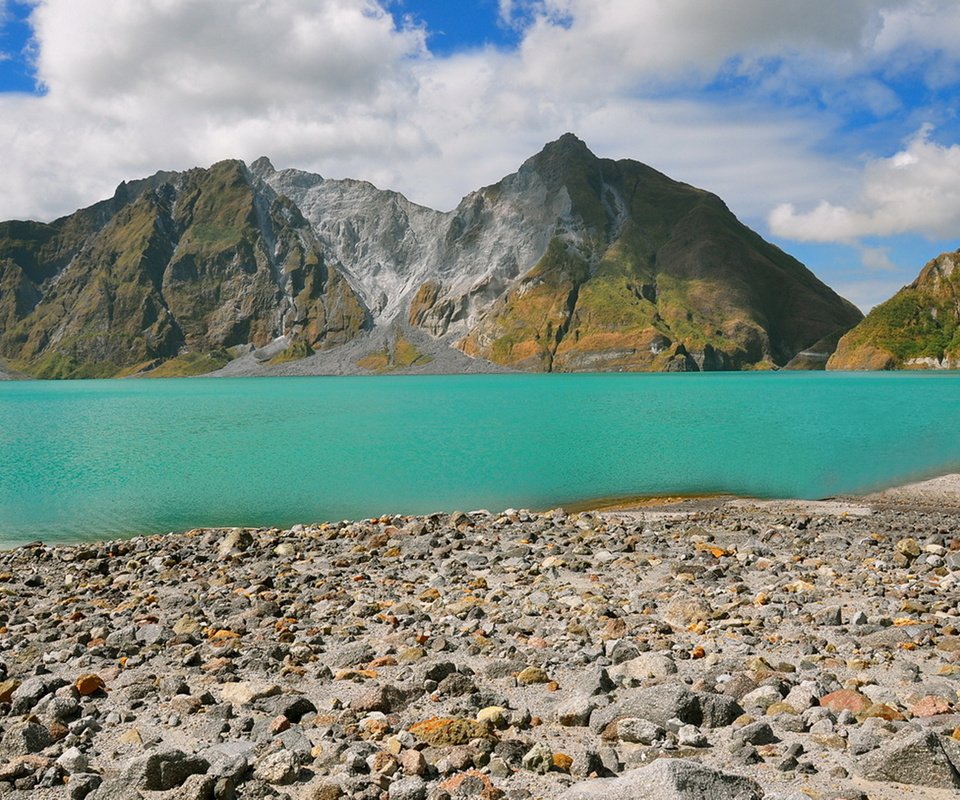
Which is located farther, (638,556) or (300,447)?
(300,447)

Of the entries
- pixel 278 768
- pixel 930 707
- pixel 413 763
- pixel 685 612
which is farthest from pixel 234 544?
pixel 930 707

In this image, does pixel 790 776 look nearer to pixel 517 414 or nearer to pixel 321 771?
pixel 321 771

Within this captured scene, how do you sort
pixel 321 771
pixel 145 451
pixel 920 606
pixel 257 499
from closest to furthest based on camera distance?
pixel 321 771
pixel 920 606
pixel 257 499
pixel 145 451

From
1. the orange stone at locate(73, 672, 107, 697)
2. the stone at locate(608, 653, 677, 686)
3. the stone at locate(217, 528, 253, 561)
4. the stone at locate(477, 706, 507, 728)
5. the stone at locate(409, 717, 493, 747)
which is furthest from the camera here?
the stone at locate(217, 528, 253, 561)

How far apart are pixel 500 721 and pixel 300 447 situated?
62.8 meters

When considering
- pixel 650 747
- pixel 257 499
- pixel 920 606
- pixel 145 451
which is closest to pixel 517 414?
pixel 145 451

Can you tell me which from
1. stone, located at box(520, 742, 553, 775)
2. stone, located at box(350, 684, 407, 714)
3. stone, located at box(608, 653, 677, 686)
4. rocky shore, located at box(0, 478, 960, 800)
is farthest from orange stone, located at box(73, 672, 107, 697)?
stone, located at box(608, 653, 677, 686)

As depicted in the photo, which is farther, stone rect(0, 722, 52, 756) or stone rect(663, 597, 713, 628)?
stone rect(663, 597, 713, 628)

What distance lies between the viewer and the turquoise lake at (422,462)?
144ft

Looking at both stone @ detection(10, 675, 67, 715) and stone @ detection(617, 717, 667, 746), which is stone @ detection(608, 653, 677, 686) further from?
stone @ detection(10, 675, 67, 715)

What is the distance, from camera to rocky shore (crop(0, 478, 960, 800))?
9680 mm

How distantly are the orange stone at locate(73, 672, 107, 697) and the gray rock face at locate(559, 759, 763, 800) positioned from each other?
348 inches

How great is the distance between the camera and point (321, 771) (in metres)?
10.1

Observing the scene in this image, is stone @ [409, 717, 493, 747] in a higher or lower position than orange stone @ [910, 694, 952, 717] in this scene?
lower
